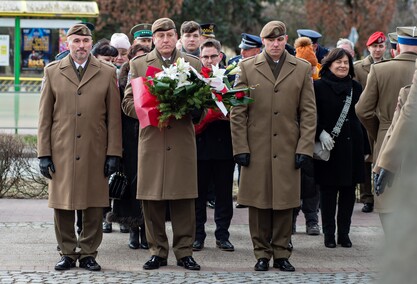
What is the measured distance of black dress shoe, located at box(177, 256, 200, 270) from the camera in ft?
25.0

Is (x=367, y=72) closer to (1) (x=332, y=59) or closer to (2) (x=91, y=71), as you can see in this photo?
(1) (x=332, y=59)

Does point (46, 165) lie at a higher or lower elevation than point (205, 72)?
lower

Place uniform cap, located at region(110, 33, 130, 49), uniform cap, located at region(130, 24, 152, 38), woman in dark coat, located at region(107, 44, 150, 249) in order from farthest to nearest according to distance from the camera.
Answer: uniform cap, located at region(110, 33, 130, 49)
uniform cap, located at region(130, 24, 152, 38)
woman in dark coat, located at region(107, 44, 150, 249)

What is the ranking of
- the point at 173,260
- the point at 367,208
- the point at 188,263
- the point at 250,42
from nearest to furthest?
1. the point at 188,263
2. the point at 173,260
3. the point at 250,42
4. the point at 367,208

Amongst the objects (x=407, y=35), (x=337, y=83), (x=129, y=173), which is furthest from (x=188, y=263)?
(x=407, y=35)

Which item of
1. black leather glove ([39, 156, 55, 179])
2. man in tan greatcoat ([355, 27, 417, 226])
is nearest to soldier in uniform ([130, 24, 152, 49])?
black leather glove ([39, 156, 55, 179])

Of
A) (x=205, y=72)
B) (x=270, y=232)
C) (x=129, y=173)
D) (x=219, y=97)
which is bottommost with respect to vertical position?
(x=270, y=232)

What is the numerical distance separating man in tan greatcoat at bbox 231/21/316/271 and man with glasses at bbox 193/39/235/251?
28.9 inches

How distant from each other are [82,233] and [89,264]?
292mm

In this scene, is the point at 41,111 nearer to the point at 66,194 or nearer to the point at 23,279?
the point at 66,194

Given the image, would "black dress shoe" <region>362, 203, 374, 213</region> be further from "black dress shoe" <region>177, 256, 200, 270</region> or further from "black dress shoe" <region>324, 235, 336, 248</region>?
"black dress shoe" <region>177, 256, 200, 270</region>

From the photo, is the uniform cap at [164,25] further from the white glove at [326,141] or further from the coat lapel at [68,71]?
the white glove at [326,141]

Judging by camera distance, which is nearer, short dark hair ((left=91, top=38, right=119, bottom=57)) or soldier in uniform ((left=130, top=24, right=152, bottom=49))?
short dark hair ((left=91, top=38, right=119, bottom=57))

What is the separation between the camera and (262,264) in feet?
25.2
